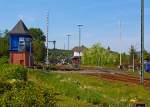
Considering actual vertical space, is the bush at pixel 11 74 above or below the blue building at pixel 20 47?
below

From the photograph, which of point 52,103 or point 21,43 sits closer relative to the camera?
point 52,103

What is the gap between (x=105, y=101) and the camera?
18016 millimetres

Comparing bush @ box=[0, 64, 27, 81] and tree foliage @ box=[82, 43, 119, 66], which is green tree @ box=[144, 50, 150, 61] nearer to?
tree foliage @ box=[82, 43, 119, 66]

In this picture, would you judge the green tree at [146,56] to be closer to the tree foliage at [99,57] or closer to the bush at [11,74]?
the tree foliage at [99,57]

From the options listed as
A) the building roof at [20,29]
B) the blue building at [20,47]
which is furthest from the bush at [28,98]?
the building roof at [20,29]

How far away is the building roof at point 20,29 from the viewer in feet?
206

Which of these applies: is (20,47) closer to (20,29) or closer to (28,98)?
(20,29)

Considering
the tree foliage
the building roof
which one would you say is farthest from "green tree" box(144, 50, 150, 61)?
the building roof

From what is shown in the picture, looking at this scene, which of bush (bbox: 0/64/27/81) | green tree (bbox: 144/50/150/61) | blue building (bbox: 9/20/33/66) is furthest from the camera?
green tree (bbox: 144/50/150/61)

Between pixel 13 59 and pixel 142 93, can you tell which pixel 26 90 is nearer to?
pixel 142 93

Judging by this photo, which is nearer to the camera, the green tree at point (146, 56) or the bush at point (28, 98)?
the bush at point (28, 98)

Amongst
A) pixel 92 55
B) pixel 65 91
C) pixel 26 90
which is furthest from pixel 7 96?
pixel 92 55

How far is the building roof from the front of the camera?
6288cm

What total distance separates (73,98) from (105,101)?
83.1 inches
